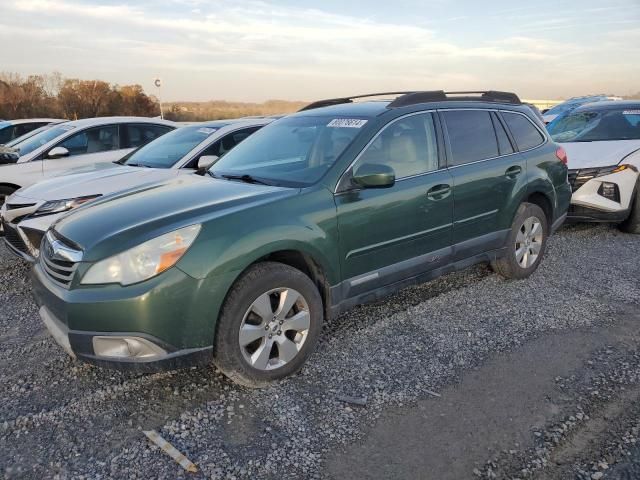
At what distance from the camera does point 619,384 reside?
Result: 3.34 metres

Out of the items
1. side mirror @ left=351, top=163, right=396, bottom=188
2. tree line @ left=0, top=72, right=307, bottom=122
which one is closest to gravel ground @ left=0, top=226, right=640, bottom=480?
side mirror @ left=351, top=163, right=396, bottom=188

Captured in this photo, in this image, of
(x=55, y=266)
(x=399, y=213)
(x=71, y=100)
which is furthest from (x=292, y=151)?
(x=71, y=100)

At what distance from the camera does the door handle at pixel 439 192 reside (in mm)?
4176

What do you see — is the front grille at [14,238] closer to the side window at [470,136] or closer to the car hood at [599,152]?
the side window at [470,136]

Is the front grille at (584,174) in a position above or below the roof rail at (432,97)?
below

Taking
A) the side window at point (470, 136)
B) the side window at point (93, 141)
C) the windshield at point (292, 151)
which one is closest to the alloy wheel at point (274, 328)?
the windshield at point (292, 151)

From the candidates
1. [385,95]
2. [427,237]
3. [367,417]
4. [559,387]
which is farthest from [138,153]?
[559,387]

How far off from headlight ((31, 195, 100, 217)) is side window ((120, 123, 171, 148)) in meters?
3.11

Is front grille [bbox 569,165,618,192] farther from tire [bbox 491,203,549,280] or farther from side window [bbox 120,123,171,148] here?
side window [bbox 120,123,171,148]

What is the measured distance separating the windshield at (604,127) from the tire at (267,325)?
6093 mm

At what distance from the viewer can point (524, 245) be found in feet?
17.3

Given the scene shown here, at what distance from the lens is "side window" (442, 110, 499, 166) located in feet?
14.8

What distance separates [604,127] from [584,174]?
1533 mm

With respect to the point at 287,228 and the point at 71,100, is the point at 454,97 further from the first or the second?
the point at 71,100
